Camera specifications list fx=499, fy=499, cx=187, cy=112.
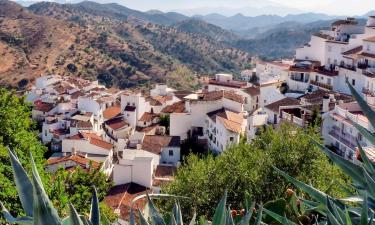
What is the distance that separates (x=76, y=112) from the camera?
4653cm

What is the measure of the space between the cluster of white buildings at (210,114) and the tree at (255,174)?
5.95 meters

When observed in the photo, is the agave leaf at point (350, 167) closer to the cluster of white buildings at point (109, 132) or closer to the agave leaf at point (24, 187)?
the agave leaf at point (24, 187)

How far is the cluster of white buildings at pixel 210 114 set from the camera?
2978 cm

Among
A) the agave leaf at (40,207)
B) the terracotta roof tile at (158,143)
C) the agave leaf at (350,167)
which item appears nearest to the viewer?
the agave leaf at (40,207)

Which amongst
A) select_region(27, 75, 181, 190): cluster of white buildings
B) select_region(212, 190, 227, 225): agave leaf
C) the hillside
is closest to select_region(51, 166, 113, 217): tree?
select_region(27, 75, 181, 190): cluster of white buildings

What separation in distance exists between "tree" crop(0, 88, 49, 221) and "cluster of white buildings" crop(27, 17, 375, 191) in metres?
5.79

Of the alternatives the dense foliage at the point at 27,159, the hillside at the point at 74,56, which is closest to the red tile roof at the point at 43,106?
the dense foliage at the point at 27,159

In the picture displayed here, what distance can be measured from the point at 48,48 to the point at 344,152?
8212 centimetres

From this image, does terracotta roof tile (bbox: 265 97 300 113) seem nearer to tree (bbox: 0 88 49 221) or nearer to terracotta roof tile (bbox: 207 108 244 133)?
terracotta roof tile (bbox: 207 108 244 133)

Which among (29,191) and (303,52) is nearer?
(29,191)

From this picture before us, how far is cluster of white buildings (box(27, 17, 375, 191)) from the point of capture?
2978cm

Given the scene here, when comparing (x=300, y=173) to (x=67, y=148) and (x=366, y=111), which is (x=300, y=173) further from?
(x=67, y=148)

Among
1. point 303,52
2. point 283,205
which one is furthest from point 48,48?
point 283,205

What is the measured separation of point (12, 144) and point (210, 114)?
2204 cm
